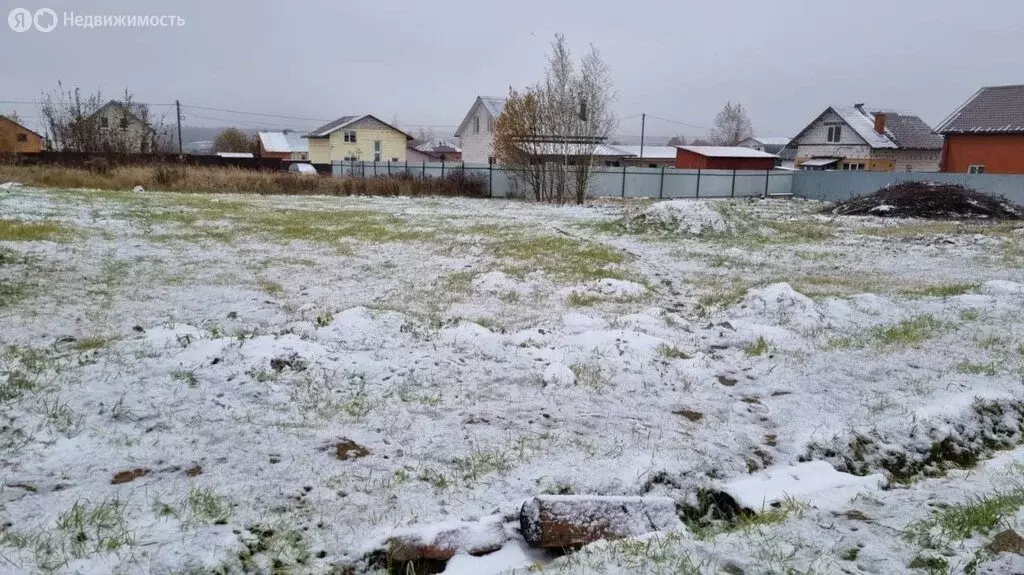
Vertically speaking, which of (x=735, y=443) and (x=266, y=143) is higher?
(x=266, y=143)

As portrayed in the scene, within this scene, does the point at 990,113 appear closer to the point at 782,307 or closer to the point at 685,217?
the point at 685,217

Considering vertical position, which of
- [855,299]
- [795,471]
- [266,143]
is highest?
[266,143]

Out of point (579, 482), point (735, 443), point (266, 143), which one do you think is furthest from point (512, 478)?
point (266, 143)

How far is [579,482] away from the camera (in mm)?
2852

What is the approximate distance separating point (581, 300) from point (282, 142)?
2362 inches

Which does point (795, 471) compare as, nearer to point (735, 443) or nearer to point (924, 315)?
point (735, 443)

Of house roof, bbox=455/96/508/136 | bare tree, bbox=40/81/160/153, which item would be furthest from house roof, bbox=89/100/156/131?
house roof, bbox=455/96/508/136

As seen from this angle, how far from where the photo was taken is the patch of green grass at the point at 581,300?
20.9 feet

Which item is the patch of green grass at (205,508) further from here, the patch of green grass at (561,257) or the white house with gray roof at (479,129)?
the white house with gray roof at (479,129)

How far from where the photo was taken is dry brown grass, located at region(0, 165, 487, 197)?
2103cm

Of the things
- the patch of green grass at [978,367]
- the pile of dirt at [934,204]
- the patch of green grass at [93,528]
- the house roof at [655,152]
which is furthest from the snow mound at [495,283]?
the house roof at [655,152]

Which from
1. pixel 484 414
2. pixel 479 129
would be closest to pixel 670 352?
pixel 484 414

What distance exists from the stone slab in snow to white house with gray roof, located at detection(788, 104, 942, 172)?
1612 inches

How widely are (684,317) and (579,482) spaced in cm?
335
